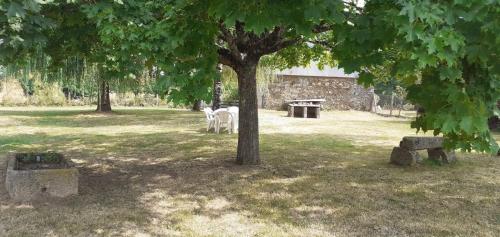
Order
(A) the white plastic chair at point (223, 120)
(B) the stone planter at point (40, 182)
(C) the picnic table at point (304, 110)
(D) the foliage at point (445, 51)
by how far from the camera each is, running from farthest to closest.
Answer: (C) the picnic table at point (304, 110) → (A) the white plastic chair at point (223, 120) → (B) the stone planter at point (40, 182) → (D) the foliage at point (445, 51)

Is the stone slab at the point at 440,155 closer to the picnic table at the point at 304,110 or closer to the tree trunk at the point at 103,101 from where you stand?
the picnic table at the point at 304,110

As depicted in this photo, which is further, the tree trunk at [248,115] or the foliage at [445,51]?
the tree trunk at [248,115]

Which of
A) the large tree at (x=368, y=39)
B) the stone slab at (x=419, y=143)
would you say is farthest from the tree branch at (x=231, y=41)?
the stone slab at (x=419, y=143)

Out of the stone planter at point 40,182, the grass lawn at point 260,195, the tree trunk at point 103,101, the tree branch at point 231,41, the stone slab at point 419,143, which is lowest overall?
the grass lawn at point 260,195

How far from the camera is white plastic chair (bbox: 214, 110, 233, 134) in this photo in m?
13.5

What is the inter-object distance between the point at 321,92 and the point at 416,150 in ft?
67.1

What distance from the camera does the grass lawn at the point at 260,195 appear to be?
481 cm

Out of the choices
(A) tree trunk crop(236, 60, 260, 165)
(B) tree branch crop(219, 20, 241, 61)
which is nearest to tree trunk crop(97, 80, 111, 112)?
(A) tree trunk crop(236, 60, 260, 165)

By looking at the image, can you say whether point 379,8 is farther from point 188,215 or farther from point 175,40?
point 188,215

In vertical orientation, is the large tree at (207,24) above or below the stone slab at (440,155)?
above

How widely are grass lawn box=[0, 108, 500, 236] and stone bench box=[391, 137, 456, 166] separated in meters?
0.26

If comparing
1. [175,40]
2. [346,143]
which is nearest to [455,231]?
[175,40]

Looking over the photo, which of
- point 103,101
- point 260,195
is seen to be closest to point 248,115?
point 260,195

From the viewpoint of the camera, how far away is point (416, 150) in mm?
8438
